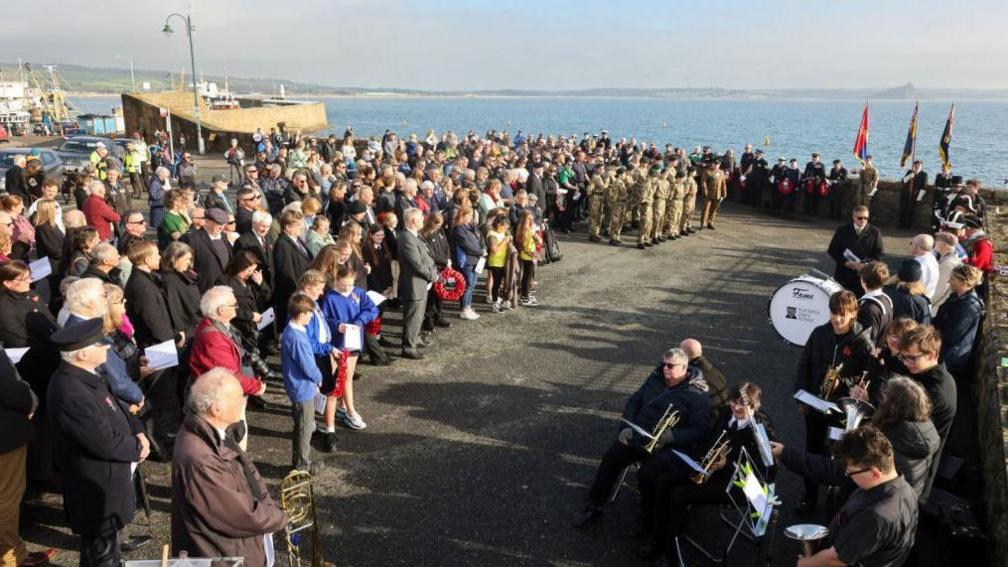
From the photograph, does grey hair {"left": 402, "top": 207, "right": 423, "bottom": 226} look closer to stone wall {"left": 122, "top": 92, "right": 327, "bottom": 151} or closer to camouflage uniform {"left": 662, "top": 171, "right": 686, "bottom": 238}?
camouflage uniform {"left": 662, "top": 171, "right": 686, "bottom": 238}

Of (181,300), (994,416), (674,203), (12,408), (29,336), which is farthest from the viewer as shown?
(674,203)

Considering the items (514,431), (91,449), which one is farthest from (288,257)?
(91,449)

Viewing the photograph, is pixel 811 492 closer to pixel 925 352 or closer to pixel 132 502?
pixel 925 352

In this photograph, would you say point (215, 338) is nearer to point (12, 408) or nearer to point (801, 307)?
point (12, 408)

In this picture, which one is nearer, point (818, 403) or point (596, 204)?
point (818, 403)

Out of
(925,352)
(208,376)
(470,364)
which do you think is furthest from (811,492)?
(208,376)

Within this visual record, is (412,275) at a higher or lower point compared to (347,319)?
higher

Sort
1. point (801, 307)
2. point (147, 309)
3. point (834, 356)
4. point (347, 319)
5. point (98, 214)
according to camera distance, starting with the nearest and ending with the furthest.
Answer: point (834, 356)
point (147, 309)
point (347, 319)
point (801, 307)
point (98, 214)

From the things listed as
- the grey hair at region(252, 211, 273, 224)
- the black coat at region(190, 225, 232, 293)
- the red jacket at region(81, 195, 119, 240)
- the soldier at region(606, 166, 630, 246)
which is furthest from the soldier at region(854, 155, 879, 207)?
the red jacket at region(81, 195, 119, 240)

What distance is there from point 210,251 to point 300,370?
289cm

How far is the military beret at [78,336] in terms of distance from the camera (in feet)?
13.4

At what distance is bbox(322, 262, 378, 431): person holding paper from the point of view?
22.7 feet

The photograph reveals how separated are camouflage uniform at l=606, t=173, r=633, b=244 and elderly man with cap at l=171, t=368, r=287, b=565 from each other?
12.7m

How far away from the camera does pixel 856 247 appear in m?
10.0
